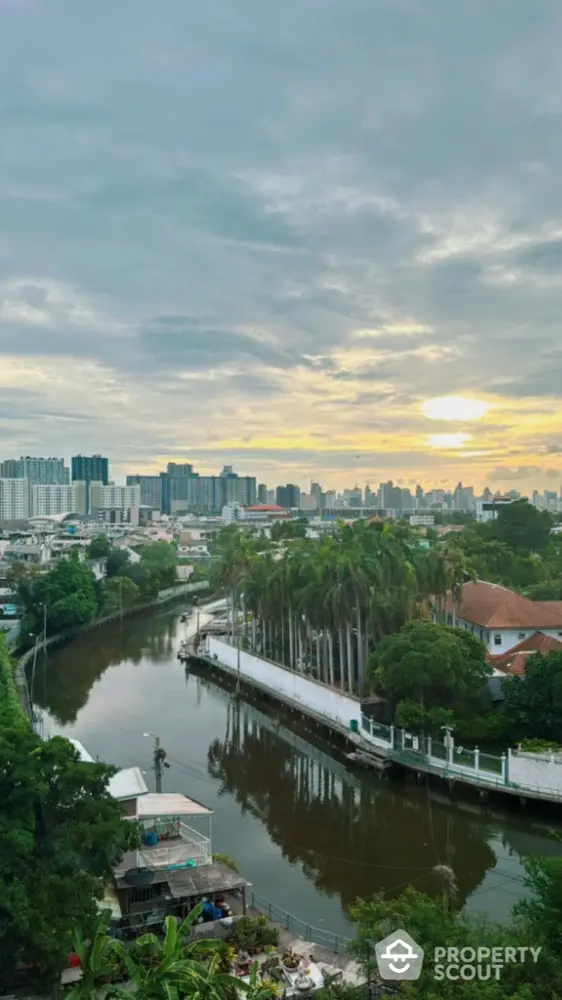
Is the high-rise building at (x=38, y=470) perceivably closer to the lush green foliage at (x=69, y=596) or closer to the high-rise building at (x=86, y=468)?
the high-rise building at (x=86, y=468)

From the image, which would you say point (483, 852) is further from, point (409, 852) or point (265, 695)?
point (265, 695)

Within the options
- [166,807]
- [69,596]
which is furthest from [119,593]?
[166,807]

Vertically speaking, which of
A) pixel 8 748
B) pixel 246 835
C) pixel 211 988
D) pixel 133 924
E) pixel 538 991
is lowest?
pixel 246 835

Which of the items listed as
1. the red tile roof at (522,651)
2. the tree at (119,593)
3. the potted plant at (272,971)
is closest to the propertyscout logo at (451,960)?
the potted plant at (272,971)

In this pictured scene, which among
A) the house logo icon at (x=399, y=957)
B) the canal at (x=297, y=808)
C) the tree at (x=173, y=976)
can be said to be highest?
the house logo icon at (x=399, y=957)

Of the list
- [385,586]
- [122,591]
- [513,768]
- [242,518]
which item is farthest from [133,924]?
[242,518]

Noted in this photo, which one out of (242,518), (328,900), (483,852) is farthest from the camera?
(242,518)
